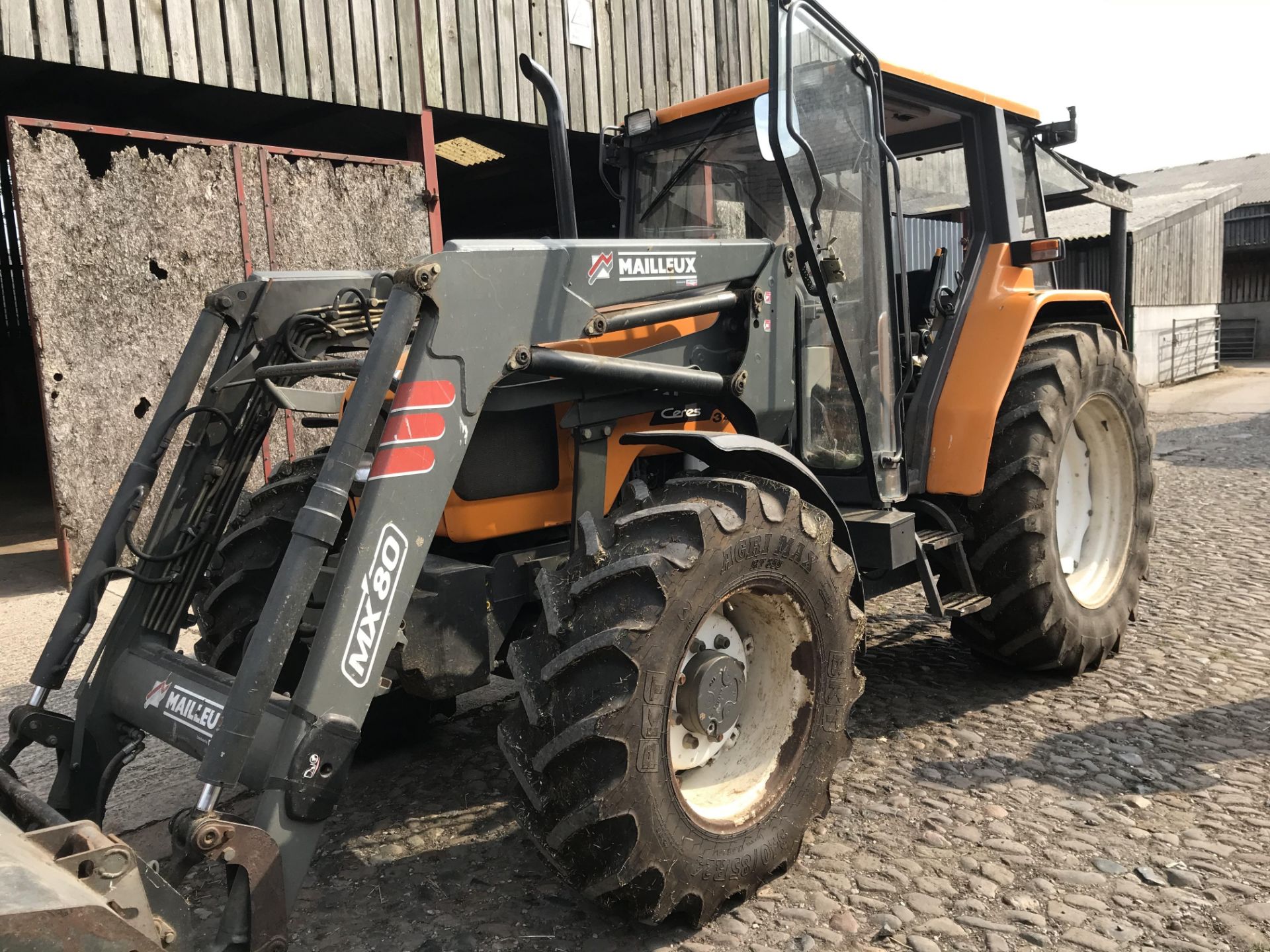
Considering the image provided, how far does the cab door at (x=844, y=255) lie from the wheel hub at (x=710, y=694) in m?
1.18

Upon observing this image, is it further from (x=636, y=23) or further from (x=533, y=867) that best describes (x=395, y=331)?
(x=636, y=23)

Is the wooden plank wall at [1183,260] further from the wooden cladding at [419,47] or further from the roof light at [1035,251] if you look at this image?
the roof light at [1035,251]

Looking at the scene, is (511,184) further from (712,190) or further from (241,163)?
(712,190)

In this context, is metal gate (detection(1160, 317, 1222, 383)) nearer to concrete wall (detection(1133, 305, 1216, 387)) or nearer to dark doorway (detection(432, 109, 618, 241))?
concrete wall (detection(1133, 305, 1216, 387))

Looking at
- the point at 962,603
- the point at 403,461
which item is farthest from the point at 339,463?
the point at 962,603

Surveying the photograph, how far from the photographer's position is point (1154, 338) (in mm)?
20906

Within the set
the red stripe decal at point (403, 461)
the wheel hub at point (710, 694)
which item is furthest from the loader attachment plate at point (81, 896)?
the wheel hub at point (710, 694)

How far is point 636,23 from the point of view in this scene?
30.7 feet

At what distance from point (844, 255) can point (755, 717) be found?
5.50 ft

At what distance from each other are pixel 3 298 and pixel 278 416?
11.0m

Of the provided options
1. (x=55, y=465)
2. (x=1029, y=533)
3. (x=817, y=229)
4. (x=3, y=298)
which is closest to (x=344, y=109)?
(x=55, y=465)

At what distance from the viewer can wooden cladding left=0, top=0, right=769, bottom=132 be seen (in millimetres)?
6379

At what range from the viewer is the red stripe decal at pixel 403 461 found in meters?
2.46

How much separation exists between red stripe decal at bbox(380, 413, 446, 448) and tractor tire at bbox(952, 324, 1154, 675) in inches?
98.6
